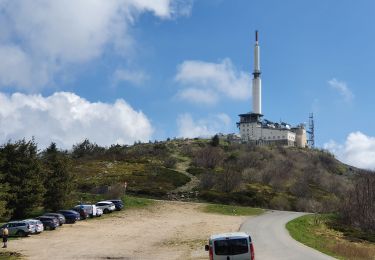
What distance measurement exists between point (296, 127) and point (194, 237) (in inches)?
5320

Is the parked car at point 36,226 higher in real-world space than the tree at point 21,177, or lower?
lower

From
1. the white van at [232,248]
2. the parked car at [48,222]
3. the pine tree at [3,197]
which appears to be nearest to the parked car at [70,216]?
the parked car at [48,222]

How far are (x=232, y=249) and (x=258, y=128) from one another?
142513 mm

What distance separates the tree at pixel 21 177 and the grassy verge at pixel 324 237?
81.9ft

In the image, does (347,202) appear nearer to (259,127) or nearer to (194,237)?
(194,237)

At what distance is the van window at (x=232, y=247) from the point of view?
2175 centimetres

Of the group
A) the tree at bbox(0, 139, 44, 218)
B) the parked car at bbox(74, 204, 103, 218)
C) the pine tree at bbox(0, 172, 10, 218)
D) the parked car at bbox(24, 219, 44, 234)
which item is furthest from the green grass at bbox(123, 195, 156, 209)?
the parked car at bbox(24, 219, 44, 234)

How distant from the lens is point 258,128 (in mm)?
162750

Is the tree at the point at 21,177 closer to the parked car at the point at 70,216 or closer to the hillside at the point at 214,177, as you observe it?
the parked car at the point at 70,216

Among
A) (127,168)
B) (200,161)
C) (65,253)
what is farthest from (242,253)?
(200,161)

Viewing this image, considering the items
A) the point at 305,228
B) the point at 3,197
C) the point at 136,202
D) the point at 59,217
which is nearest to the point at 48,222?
the point at 59,217

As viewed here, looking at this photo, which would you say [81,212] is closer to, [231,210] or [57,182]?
[57,182]

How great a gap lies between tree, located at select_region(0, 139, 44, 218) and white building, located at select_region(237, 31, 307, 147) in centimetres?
11234

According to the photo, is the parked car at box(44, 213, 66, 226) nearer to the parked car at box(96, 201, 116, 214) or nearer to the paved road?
the parked car at box(96, 201, 116, 214)
